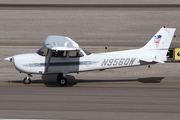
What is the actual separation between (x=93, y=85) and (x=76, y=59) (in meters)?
1.53

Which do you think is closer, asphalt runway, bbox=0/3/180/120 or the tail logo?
asphalt runway, bbox=0/3/180/120

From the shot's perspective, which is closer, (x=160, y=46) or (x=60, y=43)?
(x=60, y=43)

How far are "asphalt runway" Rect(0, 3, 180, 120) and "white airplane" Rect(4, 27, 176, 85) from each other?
0.83 metres

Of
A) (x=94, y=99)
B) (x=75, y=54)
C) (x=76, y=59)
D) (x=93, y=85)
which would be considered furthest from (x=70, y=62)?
(x=94, y=99)

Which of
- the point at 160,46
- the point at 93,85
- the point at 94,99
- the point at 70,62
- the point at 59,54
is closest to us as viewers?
the point at 94,99

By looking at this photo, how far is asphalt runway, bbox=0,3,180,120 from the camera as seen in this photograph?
9781 millimetres

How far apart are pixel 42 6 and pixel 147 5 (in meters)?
14.7

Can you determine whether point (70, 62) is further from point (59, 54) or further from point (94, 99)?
point (94, 99)

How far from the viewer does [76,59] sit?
13.8 m

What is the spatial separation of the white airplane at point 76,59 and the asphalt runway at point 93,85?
2.71ft

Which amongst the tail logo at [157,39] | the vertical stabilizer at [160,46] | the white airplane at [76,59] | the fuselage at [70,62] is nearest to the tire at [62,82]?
the white airplane at [76,59]

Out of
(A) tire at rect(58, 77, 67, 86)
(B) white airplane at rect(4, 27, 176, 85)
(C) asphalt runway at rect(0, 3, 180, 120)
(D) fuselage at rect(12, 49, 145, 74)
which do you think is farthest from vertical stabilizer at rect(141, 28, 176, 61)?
(A) tire at rect(58, 77, 67, 86)

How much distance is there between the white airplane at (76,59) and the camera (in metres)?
13.6

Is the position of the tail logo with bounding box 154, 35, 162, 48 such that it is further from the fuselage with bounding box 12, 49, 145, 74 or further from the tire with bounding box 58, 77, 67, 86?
the tire with bounding box 58, 77, 67, 86
